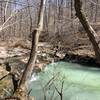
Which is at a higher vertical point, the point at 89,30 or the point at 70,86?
the point at 89,30

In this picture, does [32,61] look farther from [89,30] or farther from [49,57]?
[49,57]

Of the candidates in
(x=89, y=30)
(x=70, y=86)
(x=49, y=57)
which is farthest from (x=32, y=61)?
(x=49, y=57)

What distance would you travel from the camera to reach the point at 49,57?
22000 mm

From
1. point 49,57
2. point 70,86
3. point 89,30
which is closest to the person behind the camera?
point 89,30

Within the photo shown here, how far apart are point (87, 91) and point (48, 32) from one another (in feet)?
68.5

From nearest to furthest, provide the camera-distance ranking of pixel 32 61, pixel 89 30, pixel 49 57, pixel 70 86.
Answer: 1. pixel 89 30
2. pixel 32 61
3. pixel 70 86
4. pixel 49 57

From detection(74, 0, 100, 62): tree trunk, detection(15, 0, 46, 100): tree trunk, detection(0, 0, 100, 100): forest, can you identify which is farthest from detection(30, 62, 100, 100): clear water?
detection(74, 0, 100, 62): tree trunk

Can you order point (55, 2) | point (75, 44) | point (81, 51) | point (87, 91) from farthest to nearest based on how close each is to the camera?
1. point (55, 2)
2. point (75, 44)
3. point (81, 51)
4. point (87, 91)

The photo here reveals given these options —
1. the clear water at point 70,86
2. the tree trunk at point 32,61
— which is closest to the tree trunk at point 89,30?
the tree trunk at point 32,61

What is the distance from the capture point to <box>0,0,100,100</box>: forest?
4.20m

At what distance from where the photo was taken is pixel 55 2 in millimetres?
37969

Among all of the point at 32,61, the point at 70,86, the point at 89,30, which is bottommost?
the point at 70,86

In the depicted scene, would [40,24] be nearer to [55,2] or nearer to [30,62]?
[30,62]

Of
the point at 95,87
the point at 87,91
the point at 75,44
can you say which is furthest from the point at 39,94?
the point at 75,44
